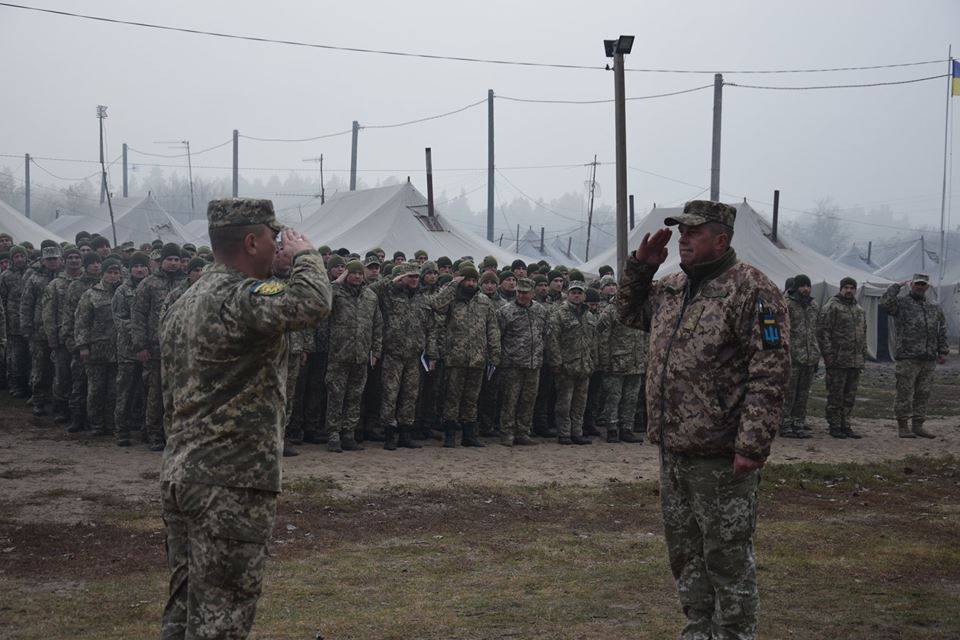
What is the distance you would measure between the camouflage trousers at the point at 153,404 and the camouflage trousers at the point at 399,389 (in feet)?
8.57

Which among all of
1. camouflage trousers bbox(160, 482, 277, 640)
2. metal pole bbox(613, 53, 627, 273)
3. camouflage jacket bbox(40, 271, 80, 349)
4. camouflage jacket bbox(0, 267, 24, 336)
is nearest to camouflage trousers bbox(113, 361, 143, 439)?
camouflage jacket bbox(40, 271, 80, 349)

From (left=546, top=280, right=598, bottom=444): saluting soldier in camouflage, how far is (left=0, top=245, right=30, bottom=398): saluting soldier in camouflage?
7.68m

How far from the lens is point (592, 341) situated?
12.1 meters

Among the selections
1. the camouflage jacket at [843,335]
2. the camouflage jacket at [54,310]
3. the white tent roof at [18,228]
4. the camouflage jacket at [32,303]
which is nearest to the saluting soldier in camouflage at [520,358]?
the camouflage jacket at [843,335]

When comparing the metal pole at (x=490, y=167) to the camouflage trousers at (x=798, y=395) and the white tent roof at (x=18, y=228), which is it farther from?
the camouflage trousers at (x=798, y=395)

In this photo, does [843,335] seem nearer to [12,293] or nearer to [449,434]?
[449,434]

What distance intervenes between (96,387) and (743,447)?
30.8 ft

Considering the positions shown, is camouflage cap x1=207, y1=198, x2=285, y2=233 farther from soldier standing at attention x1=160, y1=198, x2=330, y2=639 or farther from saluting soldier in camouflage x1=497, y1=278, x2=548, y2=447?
saluting soldier in camouflage x1=497, y1=278, x2=548, y2=447

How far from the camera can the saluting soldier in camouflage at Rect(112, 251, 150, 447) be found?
10.6 metres

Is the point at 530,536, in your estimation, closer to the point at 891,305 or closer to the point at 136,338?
the point at 136,338

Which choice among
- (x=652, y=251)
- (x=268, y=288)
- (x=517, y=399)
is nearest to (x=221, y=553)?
(x=268, y=288)

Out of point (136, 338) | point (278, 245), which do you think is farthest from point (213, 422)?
point (136, 338)

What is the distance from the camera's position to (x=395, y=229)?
20.5 meters

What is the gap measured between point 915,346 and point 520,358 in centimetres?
556
